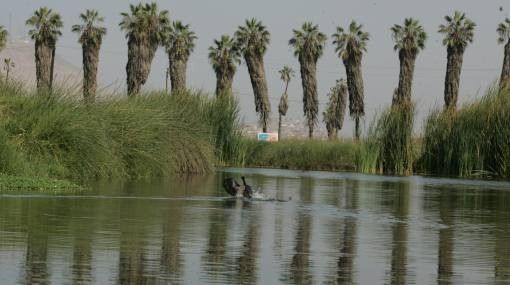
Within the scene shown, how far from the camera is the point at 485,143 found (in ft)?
185

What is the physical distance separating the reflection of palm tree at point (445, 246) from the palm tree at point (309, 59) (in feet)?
228

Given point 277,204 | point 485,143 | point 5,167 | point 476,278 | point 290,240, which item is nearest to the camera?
point 476,278

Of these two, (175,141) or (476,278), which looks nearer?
(476,278)

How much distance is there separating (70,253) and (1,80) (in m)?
24.5

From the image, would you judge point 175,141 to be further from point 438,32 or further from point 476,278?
point 438,32

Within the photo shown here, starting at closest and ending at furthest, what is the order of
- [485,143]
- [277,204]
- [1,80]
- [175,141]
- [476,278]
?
[476,278] → [277,204] → [1,80] → [175,141] → [485,143]

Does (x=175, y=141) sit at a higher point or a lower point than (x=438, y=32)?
lower

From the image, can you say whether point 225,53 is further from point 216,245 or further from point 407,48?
point 216,245

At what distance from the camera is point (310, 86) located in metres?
98.9

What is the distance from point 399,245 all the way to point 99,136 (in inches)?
782

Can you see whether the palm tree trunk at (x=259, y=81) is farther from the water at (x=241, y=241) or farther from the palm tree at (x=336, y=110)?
the water at (x=241, y=241)

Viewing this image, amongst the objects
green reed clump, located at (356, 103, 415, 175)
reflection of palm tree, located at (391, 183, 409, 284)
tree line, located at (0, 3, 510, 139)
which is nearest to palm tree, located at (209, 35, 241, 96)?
tree line, located at (0, 3, 510, 139)

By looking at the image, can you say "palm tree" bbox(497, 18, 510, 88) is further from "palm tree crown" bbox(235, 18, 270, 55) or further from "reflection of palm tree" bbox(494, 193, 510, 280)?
"reflection of palm tree" bbox(494, 193, 510, 280)

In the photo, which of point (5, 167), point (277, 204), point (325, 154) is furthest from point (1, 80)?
point (325, 154)
